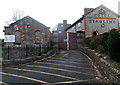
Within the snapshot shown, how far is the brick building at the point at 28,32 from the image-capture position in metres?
21.0

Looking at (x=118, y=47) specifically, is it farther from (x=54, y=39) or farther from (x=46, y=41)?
(x=54, y=39)

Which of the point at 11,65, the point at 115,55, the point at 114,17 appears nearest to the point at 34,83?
the point at 115,55

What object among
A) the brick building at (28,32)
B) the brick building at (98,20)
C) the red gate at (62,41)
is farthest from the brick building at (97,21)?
the brick building at (28,32)

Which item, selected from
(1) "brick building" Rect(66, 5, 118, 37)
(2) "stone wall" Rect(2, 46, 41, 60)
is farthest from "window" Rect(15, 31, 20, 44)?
(1) "brick building" Rect(66, 5, 118, 37)

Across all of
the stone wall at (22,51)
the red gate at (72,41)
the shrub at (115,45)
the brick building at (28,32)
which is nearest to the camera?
the shrub at (115,45)

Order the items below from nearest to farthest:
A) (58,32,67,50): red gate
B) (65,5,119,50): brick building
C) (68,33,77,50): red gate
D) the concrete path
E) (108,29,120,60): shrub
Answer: (108,29,120,60): shrub
the concrete path
(68,33,77,50): red gate
(58,32,67,50): red gate
(65,5,119,50): brick building

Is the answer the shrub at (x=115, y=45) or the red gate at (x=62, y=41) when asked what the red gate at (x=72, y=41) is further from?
the shrub at (x=115, y=45)

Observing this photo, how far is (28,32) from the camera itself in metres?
21.4

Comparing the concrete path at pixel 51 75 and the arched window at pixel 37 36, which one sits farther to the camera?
the arched window at pixel 37 36

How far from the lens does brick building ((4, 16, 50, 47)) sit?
21.0 metres

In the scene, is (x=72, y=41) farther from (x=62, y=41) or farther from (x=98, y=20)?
(x=98, y=20)

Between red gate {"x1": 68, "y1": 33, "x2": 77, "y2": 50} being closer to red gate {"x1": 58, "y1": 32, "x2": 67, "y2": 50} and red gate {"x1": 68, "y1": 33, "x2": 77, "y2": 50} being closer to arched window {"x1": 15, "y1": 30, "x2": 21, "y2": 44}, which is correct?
red gate {"x1": 58, "y1": 32, "x2": 67, "y2": 50}

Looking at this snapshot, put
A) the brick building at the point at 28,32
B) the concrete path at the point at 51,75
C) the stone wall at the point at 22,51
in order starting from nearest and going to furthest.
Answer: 1. the concrete path at the point at 51,75
2. the stone wall at the point at 22,51
3. the brick building at the point at 28,32

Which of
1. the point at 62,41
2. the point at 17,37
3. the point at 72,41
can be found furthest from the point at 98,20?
the point at 17,37
